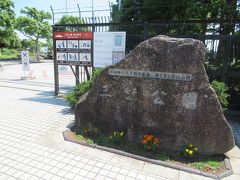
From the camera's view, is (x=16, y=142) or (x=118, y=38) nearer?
(x=16, y=142)

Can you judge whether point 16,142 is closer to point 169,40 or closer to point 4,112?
point 4,112

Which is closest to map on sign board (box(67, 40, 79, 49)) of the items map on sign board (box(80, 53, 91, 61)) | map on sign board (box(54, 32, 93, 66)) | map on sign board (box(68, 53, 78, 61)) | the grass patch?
map on sign board (box(54, 32, 93, 66))

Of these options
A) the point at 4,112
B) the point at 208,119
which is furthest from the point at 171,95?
the point at 4,112

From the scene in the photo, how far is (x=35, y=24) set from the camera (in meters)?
36.3

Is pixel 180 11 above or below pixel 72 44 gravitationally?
above

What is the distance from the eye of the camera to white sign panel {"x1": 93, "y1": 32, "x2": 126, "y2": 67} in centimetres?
764

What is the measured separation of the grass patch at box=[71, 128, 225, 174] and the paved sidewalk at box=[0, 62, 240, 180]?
0.83 feet

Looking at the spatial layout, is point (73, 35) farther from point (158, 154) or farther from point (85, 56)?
point (158, 154)

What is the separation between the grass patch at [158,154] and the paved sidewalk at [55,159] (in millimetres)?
252

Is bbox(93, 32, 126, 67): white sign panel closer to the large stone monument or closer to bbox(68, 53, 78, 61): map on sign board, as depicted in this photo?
bbox(68, 53, 78, 61): map on sign board

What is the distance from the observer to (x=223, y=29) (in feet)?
23.5

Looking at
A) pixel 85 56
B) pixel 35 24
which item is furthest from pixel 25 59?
pixel 35 24

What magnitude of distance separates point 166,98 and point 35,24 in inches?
1437

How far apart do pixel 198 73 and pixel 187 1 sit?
467cm
